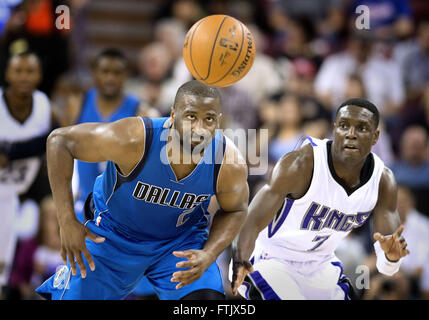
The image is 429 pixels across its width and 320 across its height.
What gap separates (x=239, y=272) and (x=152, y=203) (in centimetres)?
70

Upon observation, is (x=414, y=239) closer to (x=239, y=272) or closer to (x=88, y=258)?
(x=239, y=272)

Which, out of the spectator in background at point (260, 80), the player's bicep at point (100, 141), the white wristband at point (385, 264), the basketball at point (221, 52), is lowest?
the white wristband at point (385, 264)

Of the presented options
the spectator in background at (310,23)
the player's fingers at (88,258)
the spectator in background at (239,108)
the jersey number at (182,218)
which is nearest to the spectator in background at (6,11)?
the spectator in background at (239,108)

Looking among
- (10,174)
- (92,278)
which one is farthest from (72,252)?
(10,174)

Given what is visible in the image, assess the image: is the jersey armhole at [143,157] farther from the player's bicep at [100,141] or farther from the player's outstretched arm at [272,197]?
the player's outstretched arm at [272,197]

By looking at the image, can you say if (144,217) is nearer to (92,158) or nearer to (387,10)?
(92,158)

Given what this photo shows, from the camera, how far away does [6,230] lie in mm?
6348

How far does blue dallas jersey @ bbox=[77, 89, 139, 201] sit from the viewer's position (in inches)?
233

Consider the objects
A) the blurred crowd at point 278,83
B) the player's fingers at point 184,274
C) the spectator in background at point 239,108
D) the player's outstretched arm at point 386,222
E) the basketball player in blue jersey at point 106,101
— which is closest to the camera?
the player's fingers at point 184,274

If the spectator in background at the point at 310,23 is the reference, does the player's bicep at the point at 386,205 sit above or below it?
below

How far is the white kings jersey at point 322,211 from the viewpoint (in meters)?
4.33

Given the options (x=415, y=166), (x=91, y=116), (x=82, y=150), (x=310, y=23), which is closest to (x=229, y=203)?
(x=82, y=150)

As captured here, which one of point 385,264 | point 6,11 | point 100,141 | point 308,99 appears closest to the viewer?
point 100,141

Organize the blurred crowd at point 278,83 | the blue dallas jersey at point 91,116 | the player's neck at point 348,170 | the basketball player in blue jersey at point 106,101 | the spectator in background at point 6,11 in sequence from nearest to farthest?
the player's neck at point 348,170, the blue dallas jersey at point 91,116, the basketball player in blue jersey at point 106,101, the blurred crowd at point 278,83, the spectator in background at point 6,11
